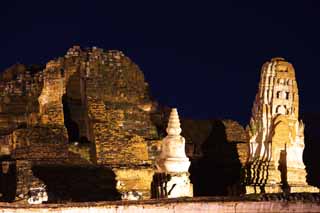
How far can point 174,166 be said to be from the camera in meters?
19.0

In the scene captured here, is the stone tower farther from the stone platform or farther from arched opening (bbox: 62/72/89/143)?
arched opening (bbox: 62/72/89/143)

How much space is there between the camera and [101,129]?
111 feet

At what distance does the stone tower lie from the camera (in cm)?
2109

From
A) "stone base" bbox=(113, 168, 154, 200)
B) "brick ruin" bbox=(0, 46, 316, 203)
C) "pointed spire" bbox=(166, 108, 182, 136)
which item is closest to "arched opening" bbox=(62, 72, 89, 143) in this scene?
"brick ruin" bbox=(0, 46, 316, 203)

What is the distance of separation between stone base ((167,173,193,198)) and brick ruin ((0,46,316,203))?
30.5ft

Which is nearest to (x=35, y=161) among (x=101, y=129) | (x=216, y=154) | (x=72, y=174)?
(x=72, y=174)

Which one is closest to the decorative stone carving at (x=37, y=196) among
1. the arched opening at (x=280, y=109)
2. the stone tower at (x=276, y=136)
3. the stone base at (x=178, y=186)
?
the stone base at (x=178, y=186)

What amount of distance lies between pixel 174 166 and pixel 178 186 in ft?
1.64

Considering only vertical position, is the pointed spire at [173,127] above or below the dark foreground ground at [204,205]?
above

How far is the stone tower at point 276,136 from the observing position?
21.1 m

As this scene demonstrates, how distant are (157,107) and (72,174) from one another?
11.5 metres

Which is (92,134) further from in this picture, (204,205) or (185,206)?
(204,205)

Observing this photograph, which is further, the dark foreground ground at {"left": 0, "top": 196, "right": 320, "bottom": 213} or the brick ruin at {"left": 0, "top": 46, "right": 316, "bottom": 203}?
the brick ruin at {"left": 0, "top": 46, "right": 316, "bottom": 203}

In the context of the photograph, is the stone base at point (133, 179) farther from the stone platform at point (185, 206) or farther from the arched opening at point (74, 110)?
the stone platform at point (185, 206)
